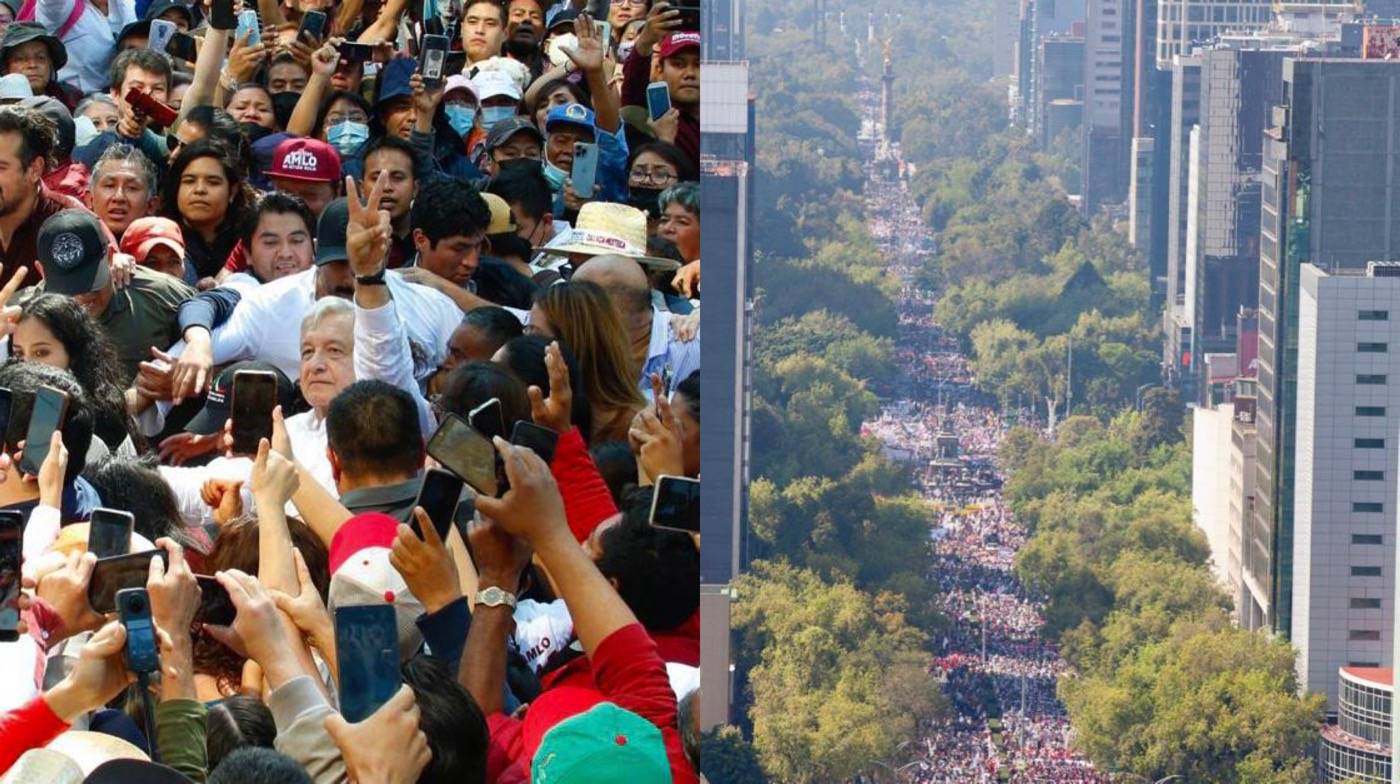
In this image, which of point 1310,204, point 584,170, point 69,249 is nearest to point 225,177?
point 69,249

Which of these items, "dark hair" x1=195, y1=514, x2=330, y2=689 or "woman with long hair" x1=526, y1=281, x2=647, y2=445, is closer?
"dark hair" x1=195, y1=514, x2=330, y2=689

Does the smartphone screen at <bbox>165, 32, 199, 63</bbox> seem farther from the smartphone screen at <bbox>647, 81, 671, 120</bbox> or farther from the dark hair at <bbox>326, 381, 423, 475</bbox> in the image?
the dark hair at <bbox>326, 381, 423, 475</bbox>

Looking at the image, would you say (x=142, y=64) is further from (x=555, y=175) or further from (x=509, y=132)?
(x=555, y=175)

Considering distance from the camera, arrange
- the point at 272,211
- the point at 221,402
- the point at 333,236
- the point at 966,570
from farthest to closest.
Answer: the point at 966,570 < the point at 272,211 < the point at 333,236 < the point at 221,402

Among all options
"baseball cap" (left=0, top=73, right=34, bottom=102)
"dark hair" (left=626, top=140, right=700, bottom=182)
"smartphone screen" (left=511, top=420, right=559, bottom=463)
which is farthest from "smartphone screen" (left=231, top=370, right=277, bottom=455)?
"baseball cap" (left=0, top=73, right=34, bottom=102)

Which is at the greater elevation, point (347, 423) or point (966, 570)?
point (347, 423)

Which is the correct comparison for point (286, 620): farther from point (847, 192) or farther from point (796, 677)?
point (796, 677)

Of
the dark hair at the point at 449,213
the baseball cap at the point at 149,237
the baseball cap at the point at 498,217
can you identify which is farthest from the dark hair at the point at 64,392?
the baseball cap at the point at 498,217
